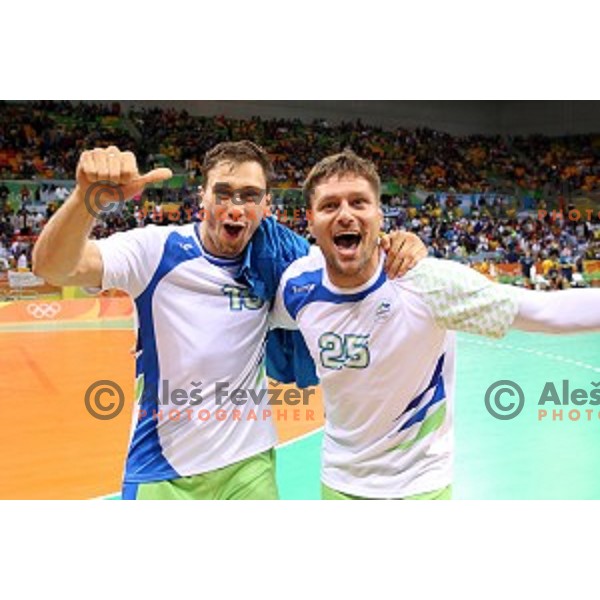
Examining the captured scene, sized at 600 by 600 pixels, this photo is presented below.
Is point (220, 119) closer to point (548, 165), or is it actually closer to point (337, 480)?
point (548, 165)

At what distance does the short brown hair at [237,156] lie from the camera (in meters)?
3.17

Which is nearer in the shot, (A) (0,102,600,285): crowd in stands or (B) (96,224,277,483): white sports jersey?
(B) (96,224,277,483): white sports jersey

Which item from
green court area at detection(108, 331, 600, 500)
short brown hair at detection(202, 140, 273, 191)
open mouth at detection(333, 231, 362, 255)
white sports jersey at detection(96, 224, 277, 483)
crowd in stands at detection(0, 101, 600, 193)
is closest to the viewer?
open mouth at detection(333, 231, 362, 255)

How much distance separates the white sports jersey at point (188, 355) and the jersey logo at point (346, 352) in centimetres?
43

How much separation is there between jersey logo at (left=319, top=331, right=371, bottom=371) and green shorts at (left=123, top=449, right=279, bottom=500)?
0.60m

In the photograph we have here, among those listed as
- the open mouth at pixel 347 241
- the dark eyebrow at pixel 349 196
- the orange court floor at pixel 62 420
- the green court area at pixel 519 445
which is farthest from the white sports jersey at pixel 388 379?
the orange court floor at pixel 62 420

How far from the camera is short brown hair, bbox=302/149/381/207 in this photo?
2838mm

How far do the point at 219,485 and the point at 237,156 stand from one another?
1380 millimetres

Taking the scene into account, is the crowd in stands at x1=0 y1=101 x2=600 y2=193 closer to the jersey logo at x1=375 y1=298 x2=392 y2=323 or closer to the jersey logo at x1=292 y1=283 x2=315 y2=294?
the jersey logo at x1=292 y1=283 x2=315 y2=294

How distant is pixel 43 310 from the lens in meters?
13.4

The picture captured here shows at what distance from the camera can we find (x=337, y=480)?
289 centimetres

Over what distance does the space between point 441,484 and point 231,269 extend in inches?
48.1

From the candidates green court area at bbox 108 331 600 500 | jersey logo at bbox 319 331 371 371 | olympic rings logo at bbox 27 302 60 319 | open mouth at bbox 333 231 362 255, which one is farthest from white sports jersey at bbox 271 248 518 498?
olympic rings logo at bbox 27 302 60 319

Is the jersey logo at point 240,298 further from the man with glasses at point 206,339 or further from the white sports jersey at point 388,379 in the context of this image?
the white sports jersey at point 388,379
